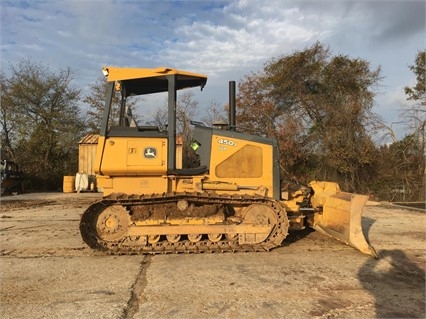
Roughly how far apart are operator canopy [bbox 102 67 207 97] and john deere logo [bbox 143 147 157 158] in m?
1.18

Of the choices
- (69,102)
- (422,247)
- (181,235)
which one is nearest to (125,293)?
(181,235)

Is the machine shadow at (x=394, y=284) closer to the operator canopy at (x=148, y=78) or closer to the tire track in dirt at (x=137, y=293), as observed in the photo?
the tire track in dirt at (x=137, y=293)

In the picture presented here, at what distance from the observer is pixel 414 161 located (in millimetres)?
18891

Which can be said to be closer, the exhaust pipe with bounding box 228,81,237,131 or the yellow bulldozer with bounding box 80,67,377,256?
Result: the yellow bulldozer with bounding box 80,67,377,256

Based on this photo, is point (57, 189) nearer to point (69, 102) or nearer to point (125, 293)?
point (69, 102)

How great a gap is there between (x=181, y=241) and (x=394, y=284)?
332cm

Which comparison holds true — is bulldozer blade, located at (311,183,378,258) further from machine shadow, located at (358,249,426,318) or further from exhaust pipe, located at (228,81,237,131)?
exhaust pipe, located at (228,81,237,131)

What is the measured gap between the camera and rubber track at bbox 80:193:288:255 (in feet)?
21.4

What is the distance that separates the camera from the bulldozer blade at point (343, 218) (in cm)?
679

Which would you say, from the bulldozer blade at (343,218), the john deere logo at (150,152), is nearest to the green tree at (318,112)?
the bulldozer blade at (343,218)

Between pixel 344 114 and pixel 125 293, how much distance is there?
1811 centimetres

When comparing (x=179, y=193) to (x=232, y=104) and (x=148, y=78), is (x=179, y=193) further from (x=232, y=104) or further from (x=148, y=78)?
(x=232, y=104)

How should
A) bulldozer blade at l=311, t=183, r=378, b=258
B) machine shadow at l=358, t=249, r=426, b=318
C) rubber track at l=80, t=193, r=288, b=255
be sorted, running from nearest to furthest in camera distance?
machine shadow at l=358, t=249, r=426, b=318 → rubber track at l=80, t=193, r=288, b=255 → bulldozer blade at l=311, t=183, r=378, b=258

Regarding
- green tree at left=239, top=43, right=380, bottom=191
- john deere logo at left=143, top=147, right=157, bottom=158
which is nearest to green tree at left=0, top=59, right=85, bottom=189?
green tree at left=239, top=43, right=380, bottom=191
